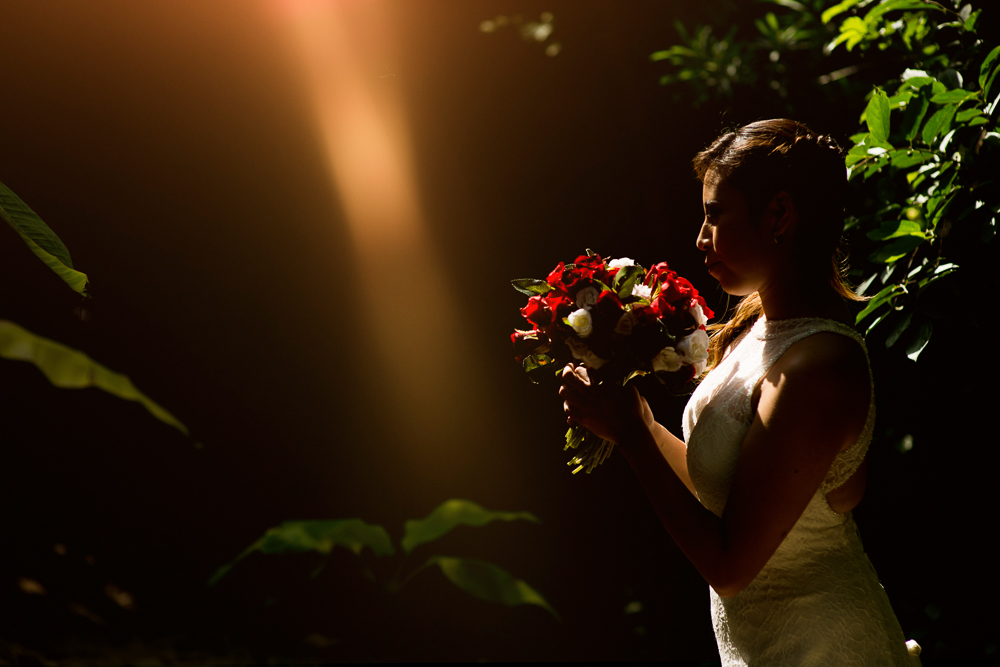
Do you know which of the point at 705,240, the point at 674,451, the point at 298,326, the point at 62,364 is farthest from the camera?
the point at 298,326

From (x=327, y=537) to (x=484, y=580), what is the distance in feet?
3.13

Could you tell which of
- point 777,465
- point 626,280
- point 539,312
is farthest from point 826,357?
point 539,312

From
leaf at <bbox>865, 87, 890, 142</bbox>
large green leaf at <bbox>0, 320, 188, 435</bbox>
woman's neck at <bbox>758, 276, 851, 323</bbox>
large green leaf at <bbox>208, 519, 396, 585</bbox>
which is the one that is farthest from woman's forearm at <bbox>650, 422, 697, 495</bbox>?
large green leaf at <bbox>208, 519, 396, 585</bbox>

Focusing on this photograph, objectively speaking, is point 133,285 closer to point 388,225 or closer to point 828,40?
point 388,225

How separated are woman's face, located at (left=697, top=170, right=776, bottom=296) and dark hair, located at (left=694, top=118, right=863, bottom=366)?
17 millimetres

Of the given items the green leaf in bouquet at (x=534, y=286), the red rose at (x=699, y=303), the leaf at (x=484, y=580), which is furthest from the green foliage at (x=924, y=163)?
the leaf at (x=484, y=580)

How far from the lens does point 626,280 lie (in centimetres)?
132

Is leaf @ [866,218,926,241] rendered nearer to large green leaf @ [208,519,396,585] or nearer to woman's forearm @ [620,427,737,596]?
woman's forearm @ [620,427,737,596]

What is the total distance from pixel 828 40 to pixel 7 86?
12.2 feet

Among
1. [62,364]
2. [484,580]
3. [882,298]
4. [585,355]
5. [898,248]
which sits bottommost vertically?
[484,580]

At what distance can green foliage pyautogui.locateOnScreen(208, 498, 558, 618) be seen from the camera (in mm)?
3652

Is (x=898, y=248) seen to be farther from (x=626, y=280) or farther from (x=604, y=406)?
(x=604, y=406)

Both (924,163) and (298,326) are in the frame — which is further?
(298,326)

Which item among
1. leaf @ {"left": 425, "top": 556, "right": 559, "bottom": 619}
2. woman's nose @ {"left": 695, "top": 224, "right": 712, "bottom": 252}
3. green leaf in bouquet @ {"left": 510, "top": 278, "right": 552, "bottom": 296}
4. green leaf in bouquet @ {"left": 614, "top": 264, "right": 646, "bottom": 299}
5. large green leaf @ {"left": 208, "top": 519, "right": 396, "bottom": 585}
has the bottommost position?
leaf @ {"left": 425, "top": 556, "right": 559, "bottom": 619}
